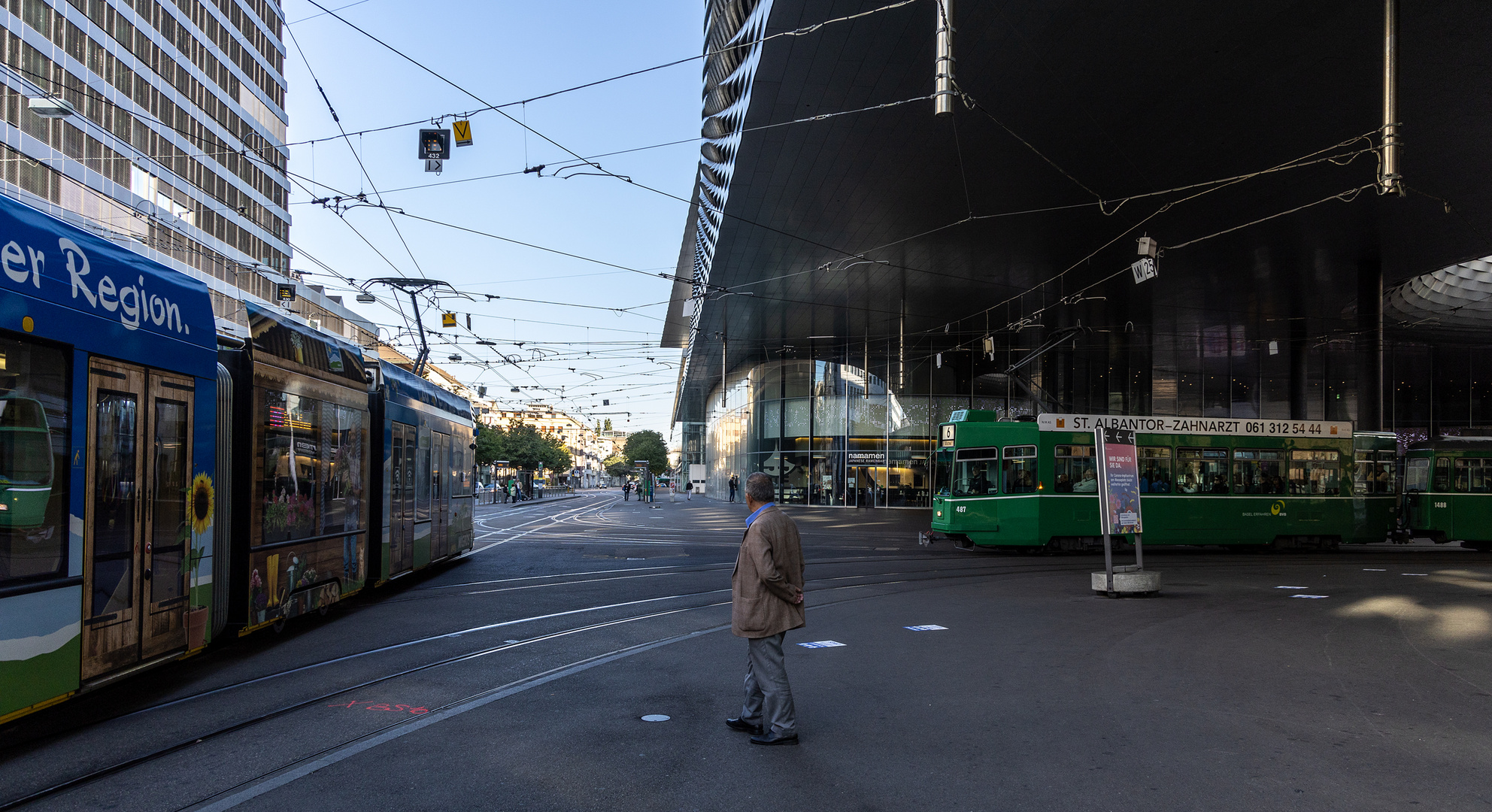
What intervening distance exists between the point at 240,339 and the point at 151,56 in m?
48.1

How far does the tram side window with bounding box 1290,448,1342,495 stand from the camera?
883 inches

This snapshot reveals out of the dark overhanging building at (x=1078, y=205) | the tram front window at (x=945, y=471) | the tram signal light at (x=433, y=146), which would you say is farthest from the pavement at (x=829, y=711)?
the tram front window at (x=945, y=471)

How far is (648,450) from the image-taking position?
129 m

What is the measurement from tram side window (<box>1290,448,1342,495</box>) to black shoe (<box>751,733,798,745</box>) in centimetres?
2110

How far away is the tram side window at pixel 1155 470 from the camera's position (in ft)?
69.8

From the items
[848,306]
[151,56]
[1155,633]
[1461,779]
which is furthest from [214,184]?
[1461,779]

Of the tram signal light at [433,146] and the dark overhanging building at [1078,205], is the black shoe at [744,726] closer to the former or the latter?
the dark overhanging building at [1078,205]

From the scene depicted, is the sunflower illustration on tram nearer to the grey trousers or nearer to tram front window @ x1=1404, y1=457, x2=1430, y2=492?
the grey trousers

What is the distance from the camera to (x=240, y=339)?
834cm

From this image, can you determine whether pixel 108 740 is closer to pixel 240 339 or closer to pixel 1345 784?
pixel 240 339

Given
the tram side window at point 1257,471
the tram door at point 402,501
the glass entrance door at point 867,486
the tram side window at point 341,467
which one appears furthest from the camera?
the glass entrance door at point 867,486

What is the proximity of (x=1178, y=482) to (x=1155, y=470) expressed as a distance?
28.1 inches

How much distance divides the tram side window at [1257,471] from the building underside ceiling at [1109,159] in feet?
18.1

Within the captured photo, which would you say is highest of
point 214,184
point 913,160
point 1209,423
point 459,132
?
point 214,184
